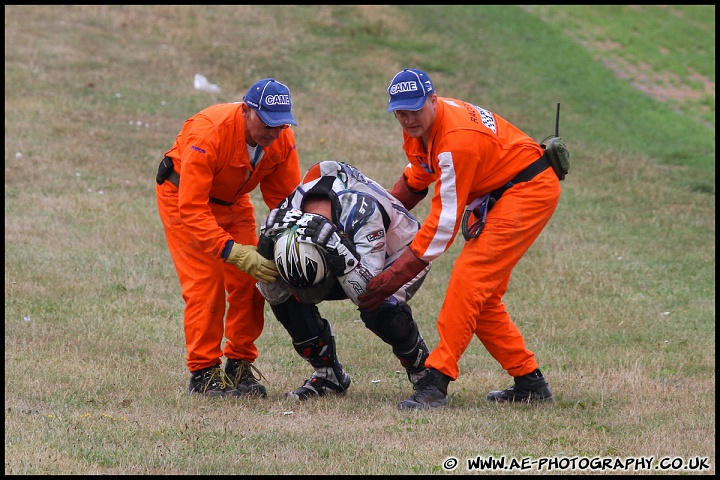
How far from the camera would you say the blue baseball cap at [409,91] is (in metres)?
6.28

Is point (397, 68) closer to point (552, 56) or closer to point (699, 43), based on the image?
point (552, 56)

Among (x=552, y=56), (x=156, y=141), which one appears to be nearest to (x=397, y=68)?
(x=552, y=56)

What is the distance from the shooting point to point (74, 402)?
672 cm

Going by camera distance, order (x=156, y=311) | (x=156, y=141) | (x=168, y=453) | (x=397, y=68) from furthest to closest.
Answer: (x=397, y=68) → (x=156, y=141) → (x=156, y=311) → (x=168, y=453)

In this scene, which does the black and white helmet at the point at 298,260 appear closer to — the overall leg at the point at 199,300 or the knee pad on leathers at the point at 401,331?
the knee pad on leathers at the point at 401,331

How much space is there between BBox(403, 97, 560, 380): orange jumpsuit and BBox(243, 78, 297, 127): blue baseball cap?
36.4 inches

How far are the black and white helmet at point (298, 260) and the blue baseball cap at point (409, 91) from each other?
1012mm

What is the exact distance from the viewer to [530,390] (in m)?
6.95

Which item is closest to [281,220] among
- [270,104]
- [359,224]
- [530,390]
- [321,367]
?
[359,224]

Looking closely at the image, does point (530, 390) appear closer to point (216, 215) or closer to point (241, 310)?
point (241, 310)

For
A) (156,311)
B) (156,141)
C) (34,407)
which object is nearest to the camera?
(34,407)

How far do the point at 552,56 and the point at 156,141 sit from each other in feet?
42.0

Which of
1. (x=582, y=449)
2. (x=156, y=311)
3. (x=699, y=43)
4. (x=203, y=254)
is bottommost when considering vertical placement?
(x=156, y=311)

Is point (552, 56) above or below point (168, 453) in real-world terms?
above
